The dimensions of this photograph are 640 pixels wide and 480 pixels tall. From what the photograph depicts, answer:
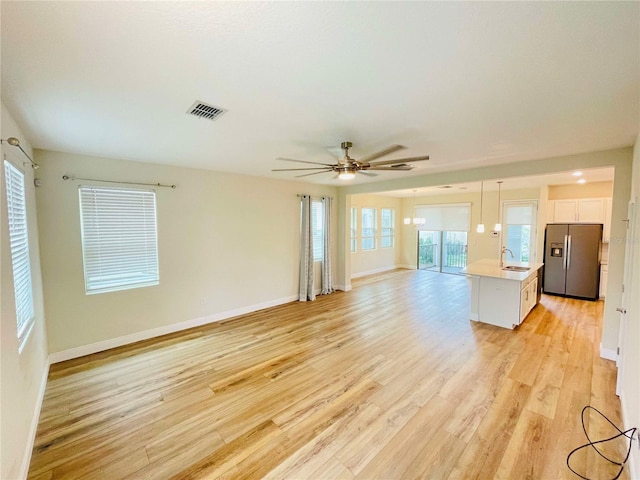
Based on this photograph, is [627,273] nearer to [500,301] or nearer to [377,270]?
[500,301]

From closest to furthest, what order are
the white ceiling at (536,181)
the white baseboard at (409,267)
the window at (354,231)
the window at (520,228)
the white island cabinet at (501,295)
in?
1. the white island cabinet at (501,295)
2. the white ceiling at (536,181)
3. the window at (520,228)
4. the window at (354,231)
5. the white baseboard at (409,267)

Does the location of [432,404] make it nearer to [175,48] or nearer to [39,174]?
[175,48]

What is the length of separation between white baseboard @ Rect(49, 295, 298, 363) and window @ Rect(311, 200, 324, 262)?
5.04 feet

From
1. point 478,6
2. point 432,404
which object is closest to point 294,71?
point 478,6

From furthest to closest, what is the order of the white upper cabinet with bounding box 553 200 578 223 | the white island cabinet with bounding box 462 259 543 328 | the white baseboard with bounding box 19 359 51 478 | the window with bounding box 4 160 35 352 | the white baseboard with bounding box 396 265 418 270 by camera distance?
1. the white baseboard with bounding box 396 265 418 270
2. the white upper cabinet with bounding box 553 200 578 223
3. the white island cabinet with bounding box 462 259 543 328
4. the window with bounding box 4 160 35 352
5. the white baseboard with bounding box 19 359 51 478

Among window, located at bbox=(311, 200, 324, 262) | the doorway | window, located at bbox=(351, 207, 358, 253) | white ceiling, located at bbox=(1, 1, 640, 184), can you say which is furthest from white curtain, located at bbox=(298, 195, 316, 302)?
the doorway

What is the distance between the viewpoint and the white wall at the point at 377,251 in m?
8.25

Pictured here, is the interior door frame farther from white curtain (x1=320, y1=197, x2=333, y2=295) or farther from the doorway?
the doorway

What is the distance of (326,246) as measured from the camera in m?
6.26

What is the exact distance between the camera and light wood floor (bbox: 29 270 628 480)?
6.27ft

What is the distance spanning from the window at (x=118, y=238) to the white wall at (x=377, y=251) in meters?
5.23

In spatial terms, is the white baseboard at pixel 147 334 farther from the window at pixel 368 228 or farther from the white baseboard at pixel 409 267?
the white baseboard at pixel 409 267

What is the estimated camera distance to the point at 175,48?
138 centimetres

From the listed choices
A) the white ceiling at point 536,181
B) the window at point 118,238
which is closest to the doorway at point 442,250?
the white ceiling at point 536,181
